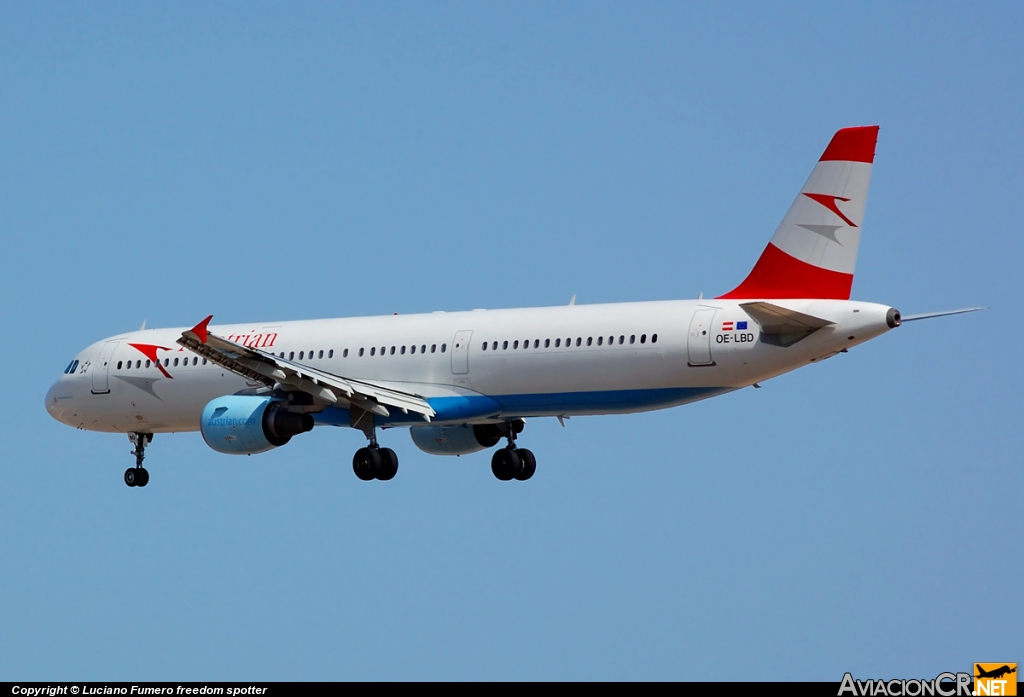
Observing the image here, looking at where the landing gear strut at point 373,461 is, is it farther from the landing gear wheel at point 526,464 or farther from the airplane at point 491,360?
the landing gear wheel at point 526,464

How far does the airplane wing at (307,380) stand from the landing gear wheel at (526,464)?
14.0ft

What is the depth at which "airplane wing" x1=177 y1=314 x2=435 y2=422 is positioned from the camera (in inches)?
1647

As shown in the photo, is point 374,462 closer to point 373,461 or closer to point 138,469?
point 373,461

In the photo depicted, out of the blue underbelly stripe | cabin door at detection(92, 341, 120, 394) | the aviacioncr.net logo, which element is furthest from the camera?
cabin door at detection(92, 341, 120, 394)

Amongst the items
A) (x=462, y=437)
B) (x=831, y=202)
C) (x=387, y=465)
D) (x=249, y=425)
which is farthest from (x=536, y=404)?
(x=831, y=202)

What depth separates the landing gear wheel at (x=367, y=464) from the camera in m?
44.6

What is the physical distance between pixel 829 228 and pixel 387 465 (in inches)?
470

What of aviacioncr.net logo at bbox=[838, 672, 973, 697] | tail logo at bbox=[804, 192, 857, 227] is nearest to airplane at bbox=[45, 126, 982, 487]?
tail logo at bbox=[804, 192, 857, 227]

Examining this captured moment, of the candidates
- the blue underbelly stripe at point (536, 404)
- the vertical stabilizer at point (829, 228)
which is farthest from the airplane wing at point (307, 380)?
the vertical stabilizer at point (829, 228)

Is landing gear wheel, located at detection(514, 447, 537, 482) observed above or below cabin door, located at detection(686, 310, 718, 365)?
above

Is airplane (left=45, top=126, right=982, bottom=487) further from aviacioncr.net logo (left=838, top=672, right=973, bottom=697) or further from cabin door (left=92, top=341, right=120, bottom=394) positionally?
aviacioncr.net logo (left=838, top=672, right=973, bottom=697)

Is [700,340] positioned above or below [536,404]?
below

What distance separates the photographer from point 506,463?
47.3 meters

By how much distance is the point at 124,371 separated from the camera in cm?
4903
